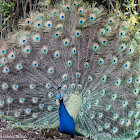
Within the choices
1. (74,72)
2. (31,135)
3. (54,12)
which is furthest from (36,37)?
(31,135)

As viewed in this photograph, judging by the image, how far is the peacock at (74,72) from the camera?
3188 mm

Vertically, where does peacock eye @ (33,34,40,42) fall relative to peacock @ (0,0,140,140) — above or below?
above

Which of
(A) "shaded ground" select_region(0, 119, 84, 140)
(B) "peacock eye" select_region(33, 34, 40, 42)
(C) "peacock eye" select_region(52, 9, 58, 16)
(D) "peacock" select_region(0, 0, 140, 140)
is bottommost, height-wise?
(A) "shaded ground" select_region(0, 119, 84, 140)

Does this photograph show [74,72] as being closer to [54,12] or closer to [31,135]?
[54,12]

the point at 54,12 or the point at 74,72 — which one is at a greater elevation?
the point at 54,12

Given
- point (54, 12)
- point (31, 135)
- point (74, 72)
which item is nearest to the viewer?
point (54, 12)

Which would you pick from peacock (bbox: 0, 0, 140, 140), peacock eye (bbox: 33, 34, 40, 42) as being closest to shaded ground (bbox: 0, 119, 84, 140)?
→ peacock (bbox: 0, 0, 140, 140)

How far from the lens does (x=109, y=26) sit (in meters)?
3.18

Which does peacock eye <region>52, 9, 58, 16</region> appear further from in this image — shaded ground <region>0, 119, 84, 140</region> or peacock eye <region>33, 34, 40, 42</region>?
shaded ground <region>0, 119, 84, 140</region>

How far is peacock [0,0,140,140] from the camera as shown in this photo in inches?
125

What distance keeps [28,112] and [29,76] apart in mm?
499

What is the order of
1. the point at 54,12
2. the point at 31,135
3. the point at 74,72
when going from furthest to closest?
the point at 31,135 → the point at 74,72 → the point at 54,12

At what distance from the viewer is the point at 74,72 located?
3338 millimetres

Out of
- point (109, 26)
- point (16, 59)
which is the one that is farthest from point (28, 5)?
point (109, 26)
